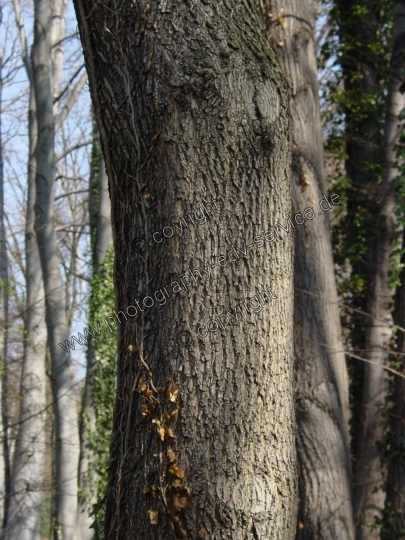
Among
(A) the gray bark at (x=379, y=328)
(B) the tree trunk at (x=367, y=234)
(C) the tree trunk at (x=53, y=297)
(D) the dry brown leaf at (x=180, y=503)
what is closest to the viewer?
(D) the dry brown leaf at (x=180, y=503)

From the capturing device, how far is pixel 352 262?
9.40 meters

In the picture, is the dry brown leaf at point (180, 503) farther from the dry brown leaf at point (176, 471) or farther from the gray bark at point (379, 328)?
the gray bark at point (379, 328)

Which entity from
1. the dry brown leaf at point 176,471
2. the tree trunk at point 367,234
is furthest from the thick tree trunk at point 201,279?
the tree trunk at point 367,234

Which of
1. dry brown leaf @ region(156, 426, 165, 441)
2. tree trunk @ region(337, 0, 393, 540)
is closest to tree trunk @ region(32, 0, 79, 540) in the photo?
tree trunk @ region(337, 0, 393, 540)

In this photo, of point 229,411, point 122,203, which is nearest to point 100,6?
point 122,203

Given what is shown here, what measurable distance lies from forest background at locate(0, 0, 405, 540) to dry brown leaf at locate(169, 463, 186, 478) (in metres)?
3.83

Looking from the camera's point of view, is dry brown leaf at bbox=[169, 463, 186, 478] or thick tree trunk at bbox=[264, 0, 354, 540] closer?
dry brown leaf at bbox=[169, 463, 186, 478]

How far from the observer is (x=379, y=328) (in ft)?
28.9

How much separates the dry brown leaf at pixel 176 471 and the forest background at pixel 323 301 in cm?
383

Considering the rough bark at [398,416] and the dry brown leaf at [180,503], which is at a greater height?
the rough bark at [398,416]

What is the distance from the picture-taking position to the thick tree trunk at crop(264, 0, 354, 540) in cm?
582

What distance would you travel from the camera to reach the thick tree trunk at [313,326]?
582cm

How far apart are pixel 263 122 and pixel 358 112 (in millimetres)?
7817

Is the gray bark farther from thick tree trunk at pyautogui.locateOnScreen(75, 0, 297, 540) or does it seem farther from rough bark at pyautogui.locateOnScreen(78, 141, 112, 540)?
thick tree trunk at pyautogui.locateOnScreen(75, 0, 297, 540)
